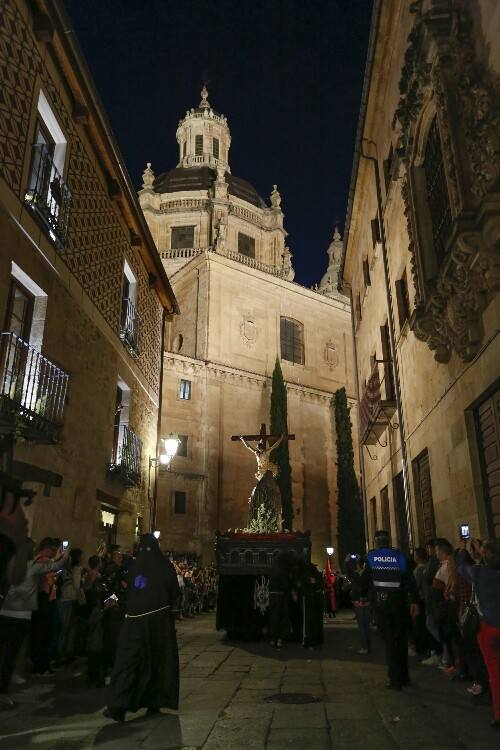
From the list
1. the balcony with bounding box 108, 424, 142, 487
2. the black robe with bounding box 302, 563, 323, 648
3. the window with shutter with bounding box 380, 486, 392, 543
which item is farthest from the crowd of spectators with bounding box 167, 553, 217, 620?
the window with shutter with bounding box 380, 486, 392, 543

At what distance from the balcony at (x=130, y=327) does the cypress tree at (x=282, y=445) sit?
1521 cm

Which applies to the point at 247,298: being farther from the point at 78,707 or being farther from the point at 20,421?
the point at 78,707

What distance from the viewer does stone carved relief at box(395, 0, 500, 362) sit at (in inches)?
257

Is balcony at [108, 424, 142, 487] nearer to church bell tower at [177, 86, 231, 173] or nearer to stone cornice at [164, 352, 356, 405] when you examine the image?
stone cornice at [164, 352, 356, 405]

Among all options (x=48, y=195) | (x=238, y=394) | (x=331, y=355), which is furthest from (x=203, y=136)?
(x=48, y=195)

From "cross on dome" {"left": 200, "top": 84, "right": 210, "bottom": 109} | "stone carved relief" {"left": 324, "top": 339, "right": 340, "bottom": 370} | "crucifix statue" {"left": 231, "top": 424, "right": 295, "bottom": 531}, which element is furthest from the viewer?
"cross on dome" {"left": 200, "top": 84, "right": 210, "bottom": 109}

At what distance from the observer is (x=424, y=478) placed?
11469 millimetres

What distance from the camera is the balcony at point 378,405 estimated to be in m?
13.7

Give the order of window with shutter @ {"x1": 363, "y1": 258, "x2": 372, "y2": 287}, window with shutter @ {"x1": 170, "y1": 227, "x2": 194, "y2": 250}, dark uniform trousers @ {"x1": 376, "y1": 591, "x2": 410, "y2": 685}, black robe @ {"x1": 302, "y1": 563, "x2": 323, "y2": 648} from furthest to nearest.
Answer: window with shutter @ {"x1": 170, "y1": 227, "x2": 194, "y2": 250}
window with shutter @ {"x1": 363, "y1": 258, "x2": 372, "y2": 287}
black robe @ {"x1": 302, "y1": 563, "x2": 323, "y2": 648}
dark uniform trousers @ {"x1": 376, "y1": 591, "x2": 410, "y2": 685}

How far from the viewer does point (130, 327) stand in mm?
13859

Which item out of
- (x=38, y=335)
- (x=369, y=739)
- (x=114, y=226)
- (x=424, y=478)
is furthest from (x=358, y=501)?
(x=369, y=739)

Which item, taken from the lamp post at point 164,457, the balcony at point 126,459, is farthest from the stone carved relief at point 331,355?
the balcony at point 126,459

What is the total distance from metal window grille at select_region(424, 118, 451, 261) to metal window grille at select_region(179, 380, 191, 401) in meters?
21.0

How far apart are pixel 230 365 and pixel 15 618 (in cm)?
2608
